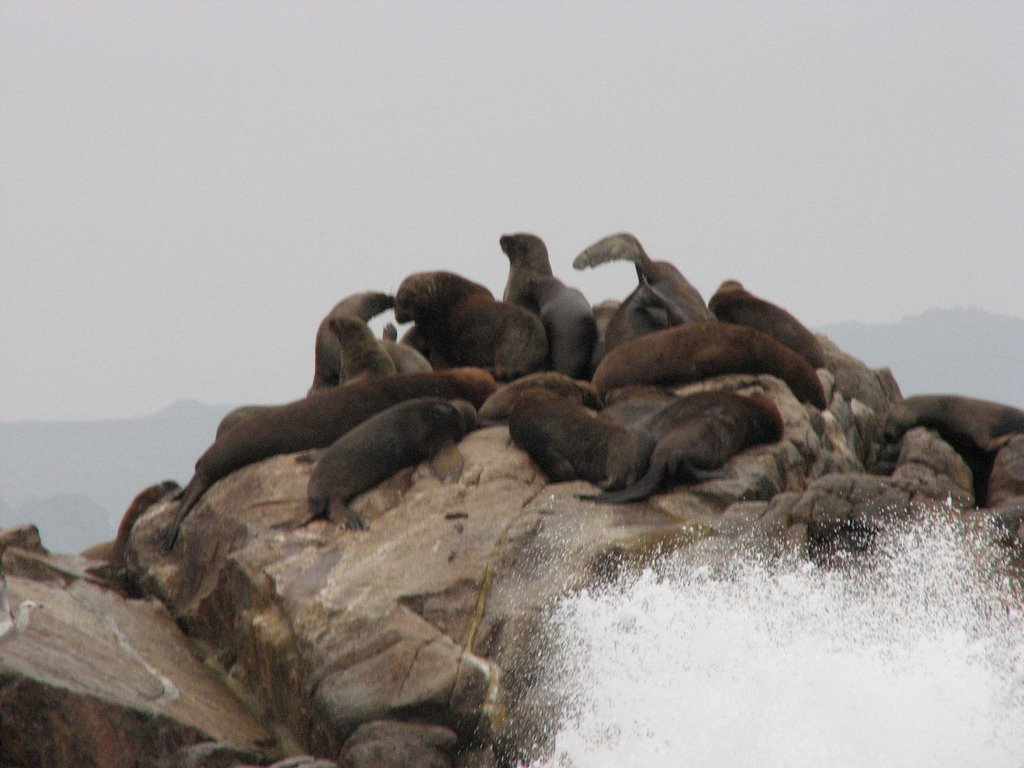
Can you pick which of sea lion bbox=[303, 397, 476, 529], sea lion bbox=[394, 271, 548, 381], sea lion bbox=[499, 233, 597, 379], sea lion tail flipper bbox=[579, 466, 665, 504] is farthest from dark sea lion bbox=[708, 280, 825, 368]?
sea lion tail flipper bbox=[579, 466, 665, 504]

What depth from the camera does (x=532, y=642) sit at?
598cm

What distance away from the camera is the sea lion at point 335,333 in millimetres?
10930

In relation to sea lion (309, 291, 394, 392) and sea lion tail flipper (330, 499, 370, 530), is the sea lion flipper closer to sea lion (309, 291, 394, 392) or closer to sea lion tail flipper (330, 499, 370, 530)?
sea lion tail flipper (330, 499, 370, 530)

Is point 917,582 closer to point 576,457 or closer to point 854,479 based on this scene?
point 854,479

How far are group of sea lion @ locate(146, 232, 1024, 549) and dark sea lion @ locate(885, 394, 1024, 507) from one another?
0.01 metres

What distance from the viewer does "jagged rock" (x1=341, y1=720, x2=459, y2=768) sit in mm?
5562

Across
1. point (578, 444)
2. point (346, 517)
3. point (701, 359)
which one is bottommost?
point (346, 517)

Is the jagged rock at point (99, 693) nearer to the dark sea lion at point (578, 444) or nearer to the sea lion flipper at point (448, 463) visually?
the sea lion flipper at point (448, 463)

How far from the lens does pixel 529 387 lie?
875 cm

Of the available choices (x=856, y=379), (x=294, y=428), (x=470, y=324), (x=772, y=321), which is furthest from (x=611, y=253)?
(x=294, y=428)

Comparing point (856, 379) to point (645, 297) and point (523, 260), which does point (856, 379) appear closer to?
Result: point (645, 297)

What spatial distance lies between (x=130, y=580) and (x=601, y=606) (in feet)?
12.5

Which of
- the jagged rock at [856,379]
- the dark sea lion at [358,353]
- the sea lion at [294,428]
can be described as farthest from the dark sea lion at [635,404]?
the jagged rock at [856,379]

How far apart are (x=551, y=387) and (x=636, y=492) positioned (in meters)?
1.91
